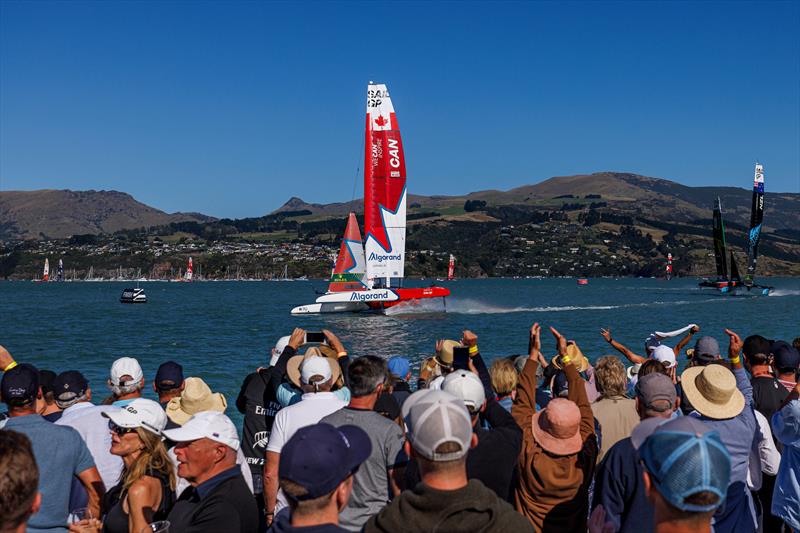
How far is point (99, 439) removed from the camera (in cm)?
541

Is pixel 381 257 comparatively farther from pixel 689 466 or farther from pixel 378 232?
pixel 689 466

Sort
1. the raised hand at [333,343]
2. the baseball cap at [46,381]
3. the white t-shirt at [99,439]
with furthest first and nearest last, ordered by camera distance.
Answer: the raised hand at [333,343] < the baseball cap at [46,381] < the white t-shirt at [99,439]

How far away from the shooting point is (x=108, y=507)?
4754 mm

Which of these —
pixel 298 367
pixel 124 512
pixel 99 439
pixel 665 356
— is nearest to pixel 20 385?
pixel 99 439

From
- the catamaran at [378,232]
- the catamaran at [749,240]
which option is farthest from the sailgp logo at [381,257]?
the catamaran at [749,240]

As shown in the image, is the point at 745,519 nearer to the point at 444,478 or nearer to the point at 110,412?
the point at 444,478

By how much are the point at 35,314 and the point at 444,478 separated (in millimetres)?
68277

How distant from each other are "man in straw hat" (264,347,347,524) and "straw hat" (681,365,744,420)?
7.79 feet

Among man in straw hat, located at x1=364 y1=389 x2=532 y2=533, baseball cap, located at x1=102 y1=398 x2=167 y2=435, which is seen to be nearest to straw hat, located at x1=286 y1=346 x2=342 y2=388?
baseball cap, located at x1=102 y1=398 x2=167 y2=435

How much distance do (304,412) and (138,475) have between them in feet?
4.00

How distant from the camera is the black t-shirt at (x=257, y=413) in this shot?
677 centimetres

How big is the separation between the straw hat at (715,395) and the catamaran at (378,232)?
153 ft

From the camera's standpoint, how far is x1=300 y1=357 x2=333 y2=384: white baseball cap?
17.8 ft

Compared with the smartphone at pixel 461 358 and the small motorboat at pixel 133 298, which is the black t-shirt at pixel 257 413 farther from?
the small motorboat at pixel 133 298
